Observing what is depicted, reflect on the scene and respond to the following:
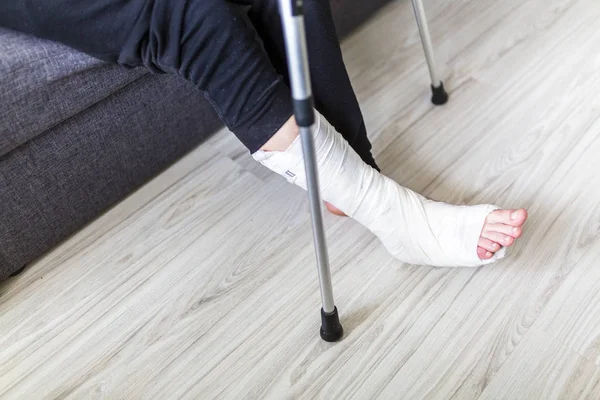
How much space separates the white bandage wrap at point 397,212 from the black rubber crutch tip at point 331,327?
0.51 feet

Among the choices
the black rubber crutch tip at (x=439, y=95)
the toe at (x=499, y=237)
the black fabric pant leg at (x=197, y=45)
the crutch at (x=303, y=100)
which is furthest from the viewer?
the black rubber crutch tip at (x=439, y=95)

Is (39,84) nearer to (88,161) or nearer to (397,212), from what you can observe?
(88,161)

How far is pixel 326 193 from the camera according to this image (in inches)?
37.5

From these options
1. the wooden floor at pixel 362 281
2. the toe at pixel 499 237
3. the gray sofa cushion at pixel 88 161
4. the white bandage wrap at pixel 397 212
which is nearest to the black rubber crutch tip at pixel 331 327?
the wooden floor at pixel 362 281

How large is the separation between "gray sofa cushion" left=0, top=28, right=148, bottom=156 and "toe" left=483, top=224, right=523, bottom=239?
25.9 inches

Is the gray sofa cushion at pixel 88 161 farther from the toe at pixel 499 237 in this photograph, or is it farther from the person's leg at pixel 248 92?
the toe at pixel 499 237

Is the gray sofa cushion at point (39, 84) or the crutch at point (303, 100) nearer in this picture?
the crutch at point (303, 100)

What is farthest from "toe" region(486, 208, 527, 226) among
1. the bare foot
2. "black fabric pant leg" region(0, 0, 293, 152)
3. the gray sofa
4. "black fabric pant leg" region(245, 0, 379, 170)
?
the gray sofa

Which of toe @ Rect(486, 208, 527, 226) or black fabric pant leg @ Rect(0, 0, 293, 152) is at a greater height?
black fabric pant leg @ Rect(0, 0, 293, 152)

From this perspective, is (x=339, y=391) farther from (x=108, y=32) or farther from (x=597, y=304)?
(x=108, y=32)

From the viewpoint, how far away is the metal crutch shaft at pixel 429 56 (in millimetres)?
1172

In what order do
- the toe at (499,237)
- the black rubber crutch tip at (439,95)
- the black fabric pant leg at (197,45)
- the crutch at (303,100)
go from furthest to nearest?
A: the black rubber crutch tip at (439,95), the toe at (499,237), the black fabric pant leg at (197,45), the crutch at (303,100)

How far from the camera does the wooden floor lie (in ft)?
3.06

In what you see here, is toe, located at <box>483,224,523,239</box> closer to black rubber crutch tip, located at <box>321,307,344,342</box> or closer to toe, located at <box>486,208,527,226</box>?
toe, located at <box>486,208,527,226</box>
